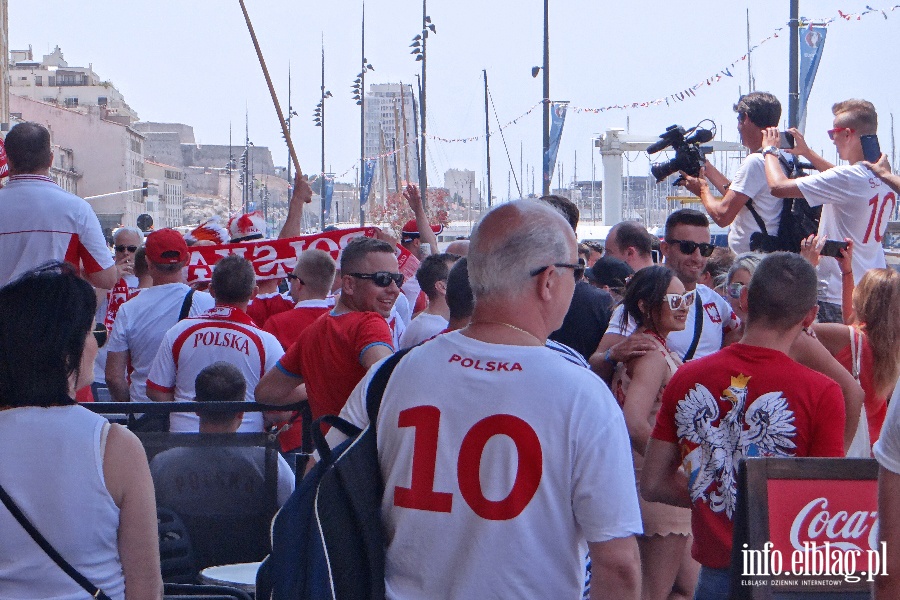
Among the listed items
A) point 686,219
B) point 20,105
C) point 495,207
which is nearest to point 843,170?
point 686,219

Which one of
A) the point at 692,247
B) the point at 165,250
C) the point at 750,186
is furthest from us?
the point at 165,250

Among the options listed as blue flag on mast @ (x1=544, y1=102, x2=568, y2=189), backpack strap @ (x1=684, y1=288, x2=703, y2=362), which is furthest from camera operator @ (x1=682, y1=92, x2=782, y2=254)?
blue flag on mast @ (x1=544, y1=102, x2=568, y2=189)

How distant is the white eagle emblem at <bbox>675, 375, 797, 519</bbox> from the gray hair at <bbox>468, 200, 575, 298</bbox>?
49.1 inches

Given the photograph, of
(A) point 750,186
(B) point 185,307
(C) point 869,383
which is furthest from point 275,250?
(C) point 869,383

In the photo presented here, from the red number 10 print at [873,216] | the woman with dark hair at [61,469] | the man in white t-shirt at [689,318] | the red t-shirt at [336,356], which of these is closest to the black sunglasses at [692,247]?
the man in white t-shirt at [689,318]

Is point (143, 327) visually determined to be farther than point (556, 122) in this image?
No

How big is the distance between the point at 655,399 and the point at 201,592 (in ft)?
6.66

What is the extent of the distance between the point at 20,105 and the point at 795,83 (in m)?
75.9

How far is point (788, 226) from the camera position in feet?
20.5

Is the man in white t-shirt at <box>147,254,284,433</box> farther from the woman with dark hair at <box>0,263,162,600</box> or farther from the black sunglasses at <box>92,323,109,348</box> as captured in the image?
the woman with dark hair at <box>0,263,162,600</box>

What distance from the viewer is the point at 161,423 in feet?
16.0

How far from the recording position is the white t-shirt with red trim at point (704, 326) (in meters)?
5.36

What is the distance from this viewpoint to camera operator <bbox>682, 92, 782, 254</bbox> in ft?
19.9

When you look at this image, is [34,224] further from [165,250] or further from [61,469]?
[61,469]
